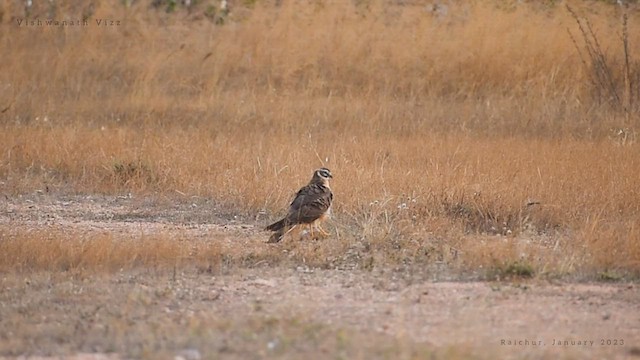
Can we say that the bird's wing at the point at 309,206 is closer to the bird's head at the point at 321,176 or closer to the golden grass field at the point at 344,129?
the golden grass field at the point at 344,129

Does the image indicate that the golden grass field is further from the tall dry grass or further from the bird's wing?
the bird's wing

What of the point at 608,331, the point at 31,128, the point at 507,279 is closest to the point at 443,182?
the point at 507,279

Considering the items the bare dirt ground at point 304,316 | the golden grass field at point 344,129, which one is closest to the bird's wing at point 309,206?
the golden grass field at point 344,129

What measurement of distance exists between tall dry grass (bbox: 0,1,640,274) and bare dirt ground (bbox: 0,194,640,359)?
2.05 ft

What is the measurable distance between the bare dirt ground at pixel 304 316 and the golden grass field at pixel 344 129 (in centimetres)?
33

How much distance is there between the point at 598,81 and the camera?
46.4 feet

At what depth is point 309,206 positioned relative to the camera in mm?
8156

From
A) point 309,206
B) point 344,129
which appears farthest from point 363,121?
point 309,206

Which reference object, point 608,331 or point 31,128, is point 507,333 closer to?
point 608,331

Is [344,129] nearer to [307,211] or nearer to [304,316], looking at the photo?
[307,211]

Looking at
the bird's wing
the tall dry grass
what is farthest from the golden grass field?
the bird's wing

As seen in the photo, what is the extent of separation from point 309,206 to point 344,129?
15.1 feet

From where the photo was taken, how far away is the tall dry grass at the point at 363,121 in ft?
28.9

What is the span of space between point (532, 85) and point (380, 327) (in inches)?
342
